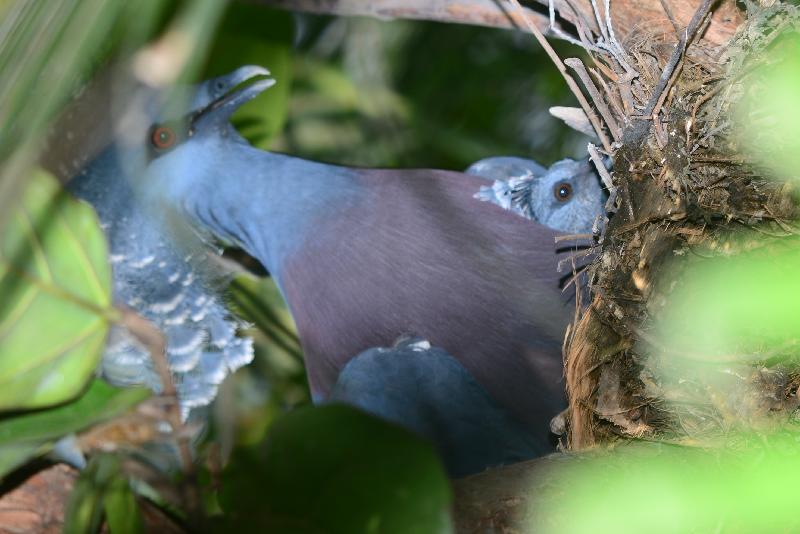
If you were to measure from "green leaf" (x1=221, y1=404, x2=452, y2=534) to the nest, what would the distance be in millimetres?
294

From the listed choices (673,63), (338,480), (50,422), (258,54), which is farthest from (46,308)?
(258,54)

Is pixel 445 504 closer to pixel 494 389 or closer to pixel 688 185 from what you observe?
pixel 688 185

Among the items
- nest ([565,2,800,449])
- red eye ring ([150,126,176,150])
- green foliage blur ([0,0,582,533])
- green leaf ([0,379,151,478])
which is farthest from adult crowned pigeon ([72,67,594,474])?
green leaf ([0,379,151,478])

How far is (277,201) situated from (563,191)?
39 centimetres

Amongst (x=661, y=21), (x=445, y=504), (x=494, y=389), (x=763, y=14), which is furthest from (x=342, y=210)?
(x=445, y=504)

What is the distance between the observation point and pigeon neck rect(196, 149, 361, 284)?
3.81 ft

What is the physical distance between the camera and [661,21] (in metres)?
0.92

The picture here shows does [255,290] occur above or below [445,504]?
below

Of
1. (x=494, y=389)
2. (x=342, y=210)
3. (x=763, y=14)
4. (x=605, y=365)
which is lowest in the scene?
(x=494, y=389)

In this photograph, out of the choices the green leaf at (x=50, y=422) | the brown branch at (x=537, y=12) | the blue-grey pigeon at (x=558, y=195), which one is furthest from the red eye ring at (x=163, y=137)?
the green leaf at (x=50, y=422)

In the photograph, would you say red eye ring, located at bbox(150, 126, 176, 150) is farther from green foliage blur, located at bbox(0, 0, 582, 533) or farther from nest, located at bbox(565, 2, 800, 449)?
nest, located at bbox(565, 2, 800, 449)

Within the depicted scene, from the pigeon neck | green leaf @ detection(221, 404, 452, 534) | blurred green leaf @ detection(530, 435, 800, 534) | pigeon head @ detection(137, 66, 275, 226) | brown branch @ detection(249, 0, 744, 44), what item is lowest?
blurred green leaf @ detection(530, 435, 800, 534)

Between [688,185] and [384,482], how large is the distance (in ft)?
1.36

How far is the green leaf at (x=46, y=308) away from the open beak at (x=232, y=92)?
54 cm
